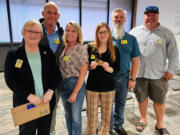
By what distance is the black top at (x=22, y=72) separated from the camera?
4.05 ft

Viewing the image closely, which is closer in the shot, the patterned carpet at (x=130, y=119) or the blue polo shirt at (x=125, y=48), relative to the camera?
the blue polo shirt at (x=125, y=48)

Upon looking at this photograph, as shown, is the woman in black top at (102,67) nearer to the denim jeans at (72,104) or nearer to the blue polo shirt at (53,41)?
the denim jeans at (72,104)

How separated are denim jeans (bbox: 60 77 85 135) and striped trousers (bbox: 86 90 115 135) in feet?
0.38

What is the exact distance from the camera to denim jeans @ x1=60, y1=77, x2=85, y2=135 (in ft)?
5.18

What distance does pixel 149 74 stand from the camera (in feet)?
6.68

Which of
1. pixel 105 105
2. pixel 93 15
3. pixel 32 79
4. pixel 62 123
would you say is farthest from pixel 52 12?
pixel 93 15

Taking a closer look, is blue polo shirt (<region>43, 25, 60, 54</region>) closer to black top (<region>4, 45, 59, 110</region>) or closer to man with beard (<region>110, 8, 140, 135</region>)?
black top (<region>4, 45, 59, 110</region>)

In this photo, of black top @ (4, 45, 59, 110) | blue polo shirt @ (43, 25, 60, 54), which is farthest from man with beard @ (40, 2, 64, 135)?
black top @ (4, 45, 59, 110)

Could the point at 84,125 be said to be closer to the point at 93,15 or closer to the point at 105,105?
the point at 105,105

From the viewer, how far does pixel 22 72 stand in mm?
1259

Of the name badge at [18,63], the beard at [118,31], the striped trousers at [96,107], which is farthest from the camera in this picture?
the beard at [118,31]

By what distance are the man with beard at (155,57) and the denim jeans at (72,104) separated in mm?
967

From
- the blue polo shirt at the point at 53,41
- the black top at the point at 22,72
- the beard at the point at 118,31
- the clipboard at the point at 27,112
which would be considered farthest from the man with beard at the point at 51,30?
the beard at the point at 118,31

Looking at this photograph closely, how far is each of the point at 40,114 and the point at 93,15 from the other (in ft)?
18.4
